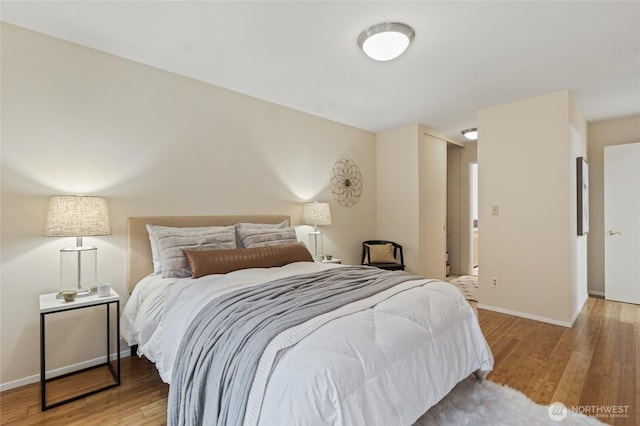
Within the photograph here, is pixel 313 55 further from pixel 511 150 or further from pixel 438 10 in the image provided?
pixel 511 150

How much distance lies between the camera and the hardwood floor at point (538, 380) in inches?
72.0

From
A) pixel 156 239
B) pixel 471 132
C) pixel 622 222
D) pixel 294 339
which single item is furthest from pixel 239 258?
pixel 622 222

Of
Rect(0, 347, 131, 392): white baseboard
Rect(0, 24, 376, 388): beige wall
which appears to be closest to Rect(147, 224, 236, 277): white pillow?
Rect(0, 24, 376, 388): beige wall

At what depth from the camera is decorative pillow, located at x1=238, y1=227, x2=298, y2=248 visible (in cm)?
283

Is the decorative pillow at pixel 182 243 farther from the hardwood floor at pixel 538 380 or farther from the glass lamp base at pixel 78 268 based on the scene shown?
the hardwood floor at pixel 538 380

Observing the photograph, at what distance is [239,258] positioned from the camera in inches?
94.7

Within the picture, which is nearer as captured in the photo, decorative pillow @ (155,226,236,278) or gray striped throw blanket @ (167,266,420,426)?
gray striped throw blanket @ (167,266,420,426)

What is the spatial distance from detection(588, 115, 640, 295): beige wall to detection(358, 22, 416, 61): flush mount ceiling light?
3.84 m

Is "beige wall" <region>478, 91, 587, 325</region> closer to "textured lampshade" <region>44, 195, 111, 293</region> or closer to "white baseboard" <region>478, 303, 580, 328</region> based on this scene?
"white baseboard" <region>478, 303, 580, 328</region>

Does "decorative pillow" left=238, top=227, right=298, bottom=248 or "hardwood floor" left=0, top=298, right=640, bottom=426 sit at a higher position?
"decorative pillow" left=238, top=227, right=298, bottom=248

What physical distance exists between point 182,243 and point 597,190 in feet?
17.4

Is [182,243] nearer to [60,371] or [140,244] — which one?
[140,244]

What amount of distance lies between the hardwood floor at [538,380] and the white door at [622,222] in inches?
40.6

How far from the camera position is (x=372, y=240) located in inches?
191
